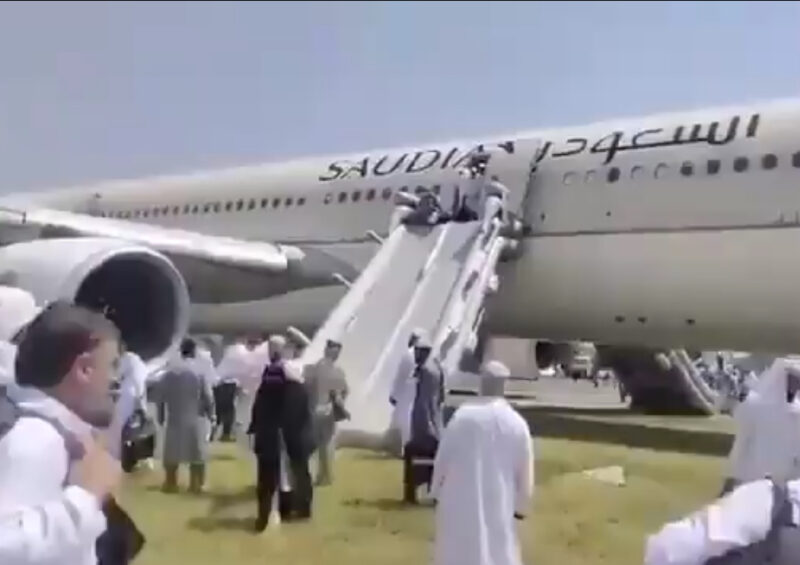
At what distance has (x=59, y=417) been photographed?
7.34 feet

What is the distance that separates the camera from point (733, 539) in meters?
2.43

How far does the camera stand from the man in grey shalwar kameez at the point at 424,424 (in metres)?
9.22

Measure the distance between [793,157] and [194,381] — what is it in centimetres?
618

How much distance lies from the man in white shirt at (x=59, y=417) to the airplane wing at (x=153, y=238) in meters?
13.0

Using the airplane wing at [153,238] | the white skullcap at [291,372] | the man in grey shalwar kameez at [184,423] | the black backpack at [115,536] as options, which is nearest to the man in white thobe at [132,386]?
the man in grey shalwar kameez at [184,423]

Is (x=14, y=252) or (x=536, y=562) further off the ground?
(x=14, y=252)

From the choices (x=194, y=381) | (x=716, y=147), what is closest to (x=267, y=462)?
(x=194, y=381)

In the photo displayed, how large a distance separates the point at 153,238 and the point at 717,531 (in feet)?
45.7

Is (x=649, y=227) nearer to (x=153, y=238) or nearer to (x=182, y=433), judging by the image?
(x=182, y=433)

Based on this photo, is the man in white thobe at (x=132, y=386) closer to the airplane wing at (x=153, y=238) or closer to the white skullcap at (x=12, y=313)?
the white skullcap at (x=12, y=313)

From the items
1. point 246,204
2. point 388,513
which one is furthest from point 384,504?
point 246,204

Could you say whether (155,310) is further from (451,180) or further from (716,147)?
(716,147)

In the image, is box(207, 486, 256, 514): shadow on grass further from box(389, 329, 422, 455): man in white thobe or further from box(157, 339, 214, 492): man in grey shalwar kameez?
box(389, 329, 422, 455): man in white thobe

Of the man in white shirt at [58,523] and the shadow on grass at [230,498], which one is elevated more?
the man in white shirt at [58,523]
